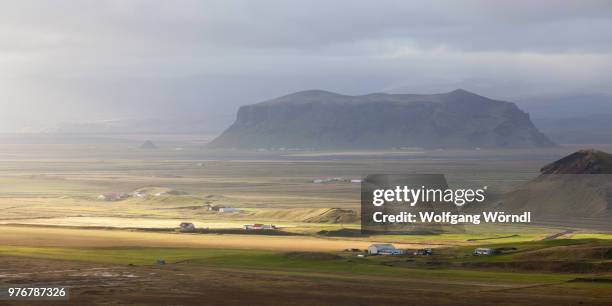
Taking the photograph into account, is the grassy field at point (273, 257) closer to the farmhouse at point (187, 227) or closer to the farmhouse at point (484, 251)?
the farmhouse at point (484, 251)

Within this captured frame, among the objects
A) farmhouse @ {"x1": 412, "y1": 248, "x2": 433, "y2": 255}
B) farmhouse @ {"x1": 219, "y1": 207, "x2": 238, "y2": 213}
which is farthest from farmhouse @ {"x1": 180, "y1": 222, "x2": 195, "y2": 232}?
farmhouse @ {"x1": 412, "y1": 248, "x2": 433, "y2": 255}

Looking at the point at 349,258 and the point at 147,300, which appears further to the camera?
the point at 349,258

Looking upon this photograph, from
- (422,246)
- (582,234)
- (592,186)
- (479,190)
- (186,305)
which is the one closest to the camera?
(186,305)

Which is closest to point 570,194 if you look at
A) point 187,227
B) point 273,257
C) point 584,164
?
point 584,164

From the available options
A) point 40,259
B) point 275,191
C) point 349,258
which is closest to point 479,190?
point 275,191

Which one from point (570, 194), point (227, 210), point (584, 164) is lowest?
point (227, 210)

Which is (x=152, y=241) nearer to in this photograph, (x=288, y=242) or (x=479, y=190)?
(x=288, y=242)

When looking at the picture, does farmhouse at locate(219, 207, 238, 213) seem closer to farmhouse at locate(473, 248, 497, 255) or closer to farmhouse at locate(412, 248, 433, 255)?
farmhouse at locate(412, 248, 433, 255)

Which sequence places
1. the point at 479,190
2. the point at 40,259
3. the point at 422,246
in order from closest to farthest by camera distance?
the point at 40,259, the point at 422,246, the point at 479,190

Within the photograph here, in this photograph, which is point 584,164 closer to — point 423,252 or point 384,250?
point 423,252

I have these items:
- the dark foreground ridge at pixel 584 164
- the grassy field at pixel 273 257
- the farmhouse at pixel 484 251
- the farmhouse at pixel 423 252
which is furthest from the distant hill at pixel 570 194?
the farmhouse at pixel 484 251
